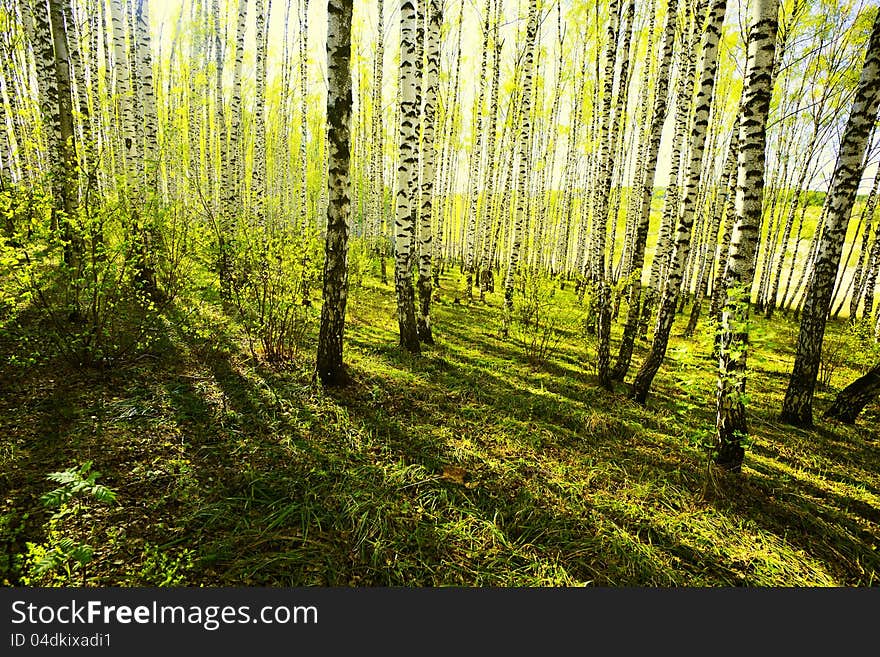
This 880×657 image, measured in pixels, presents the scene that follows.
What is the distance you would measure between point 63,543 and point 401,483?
7.06ft

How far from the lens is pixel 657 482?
3854 mm

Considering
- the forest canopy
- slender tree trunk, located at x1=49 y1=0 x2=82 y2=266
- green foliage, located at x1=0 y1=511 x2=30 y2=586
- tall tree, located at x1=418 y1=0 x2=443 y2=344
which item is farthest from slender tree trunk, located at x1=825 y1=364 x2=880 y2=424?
slender tree trunk, located at x1=49 y1=0 x2=82 y2=266

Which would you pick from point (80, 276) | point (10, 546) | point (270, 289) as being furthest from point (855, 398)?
point (80, 276)

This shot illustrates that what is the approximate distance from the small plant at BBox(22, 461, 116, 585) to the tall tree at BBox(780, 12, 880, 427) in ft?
24.2

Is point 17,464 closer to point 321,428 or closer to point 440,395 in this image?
point 321,428

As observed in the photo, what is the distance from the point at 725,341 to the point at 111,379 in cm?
665

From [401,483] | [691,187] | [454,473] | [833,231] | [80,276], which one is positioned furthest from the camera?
[691,187]

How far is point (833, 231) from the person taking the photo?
5371mm

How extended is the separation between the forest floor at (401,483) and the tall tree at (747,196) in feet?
0.81

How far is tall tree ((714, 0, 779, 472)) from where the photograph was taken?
11.8 feet

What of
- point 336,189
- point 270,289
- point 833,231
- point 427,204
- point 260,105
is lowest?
point 270,289

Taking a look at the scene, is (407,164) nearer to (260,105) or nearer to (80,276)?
(80,276)

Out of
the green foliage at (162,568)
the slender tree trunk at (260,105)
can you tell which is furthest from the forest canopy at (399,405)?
the slender tree trunk at (260,105)

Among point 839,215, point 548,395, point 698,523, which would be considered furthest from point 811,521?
point 839,215
